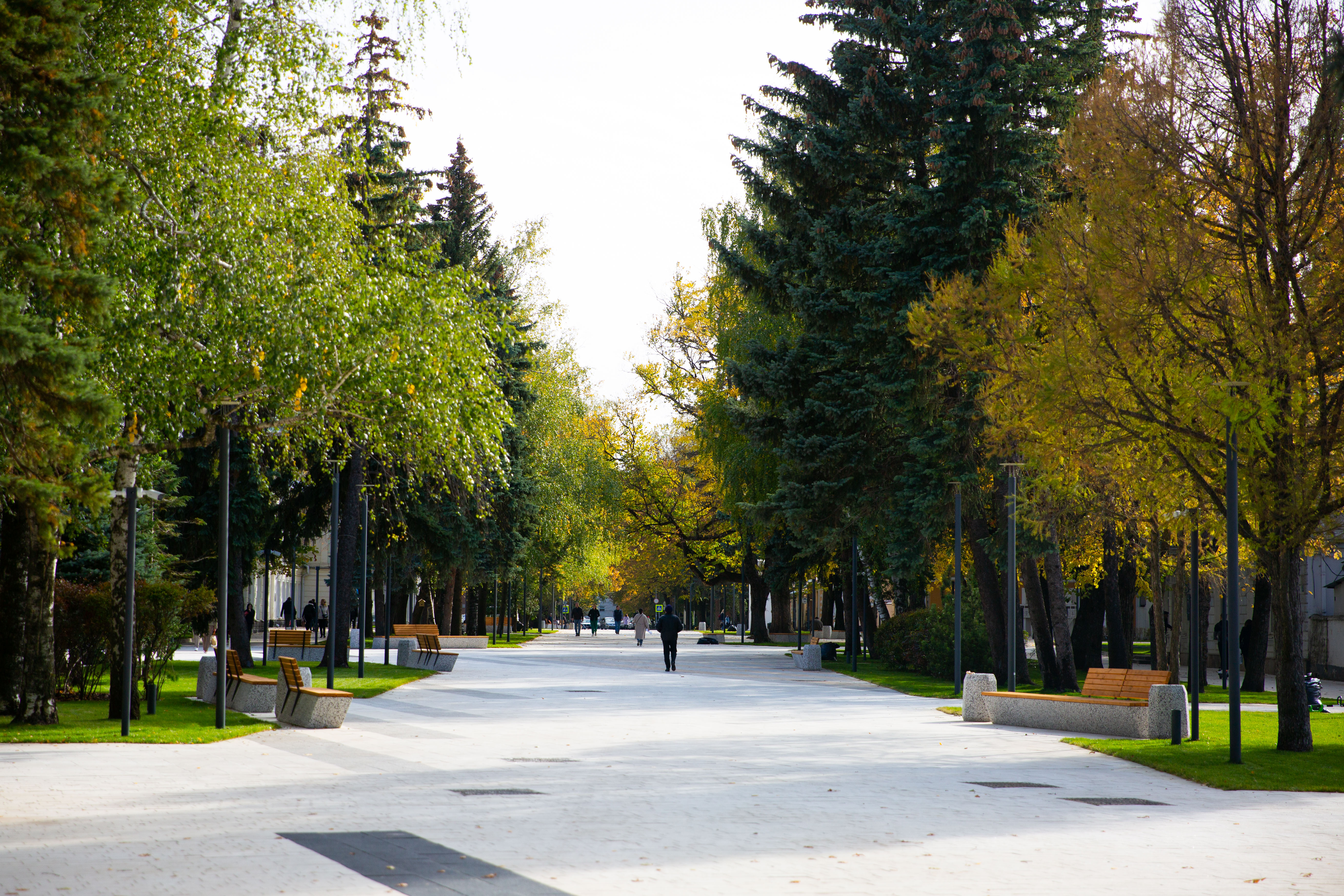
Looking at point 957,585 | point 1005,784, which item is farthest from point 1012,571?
point 1005,784

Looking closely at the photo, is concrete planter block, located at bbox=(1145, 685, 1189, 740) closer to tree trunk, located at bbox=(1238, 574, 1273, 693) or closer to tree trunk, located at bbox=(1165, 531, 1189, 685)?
tree trunk, located at bbox=(1165, 531, 1189, 685)

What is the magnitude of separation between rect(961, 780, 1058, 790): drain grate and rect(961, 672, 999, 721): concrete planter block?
7473 millimetres

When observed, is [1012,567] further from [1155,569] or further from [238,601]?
[238,601]

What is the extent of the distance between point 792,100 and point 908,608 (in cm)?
1934

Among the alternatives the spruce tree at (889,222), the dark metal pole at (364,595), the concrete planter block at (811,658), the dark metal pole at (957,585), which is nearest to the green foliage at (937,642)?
the spruce tree at (889,222)

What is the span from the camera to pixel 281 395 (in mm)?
16641

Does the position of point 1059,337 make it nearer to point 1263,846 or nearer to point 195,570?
point 1263,846

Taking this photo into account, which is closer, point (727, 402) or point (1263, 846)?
point (1263, 846)

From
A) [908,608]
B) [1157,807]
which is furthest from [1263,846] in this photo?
[908,608]

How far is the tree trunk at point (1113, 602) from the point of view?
3012 cm

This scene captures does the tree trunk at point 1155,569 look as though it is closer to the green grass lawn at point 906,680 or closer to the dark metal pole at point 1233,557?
the green grass lawn at point 906,680

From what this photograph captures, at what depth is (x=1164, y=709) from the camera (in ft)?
59.3

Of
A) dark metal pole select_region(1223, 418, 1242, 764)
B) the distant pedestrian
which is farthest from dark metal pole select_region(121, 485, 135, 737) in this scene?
the distant pedestrian

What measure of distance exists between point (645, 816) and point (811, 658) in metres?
25.7
